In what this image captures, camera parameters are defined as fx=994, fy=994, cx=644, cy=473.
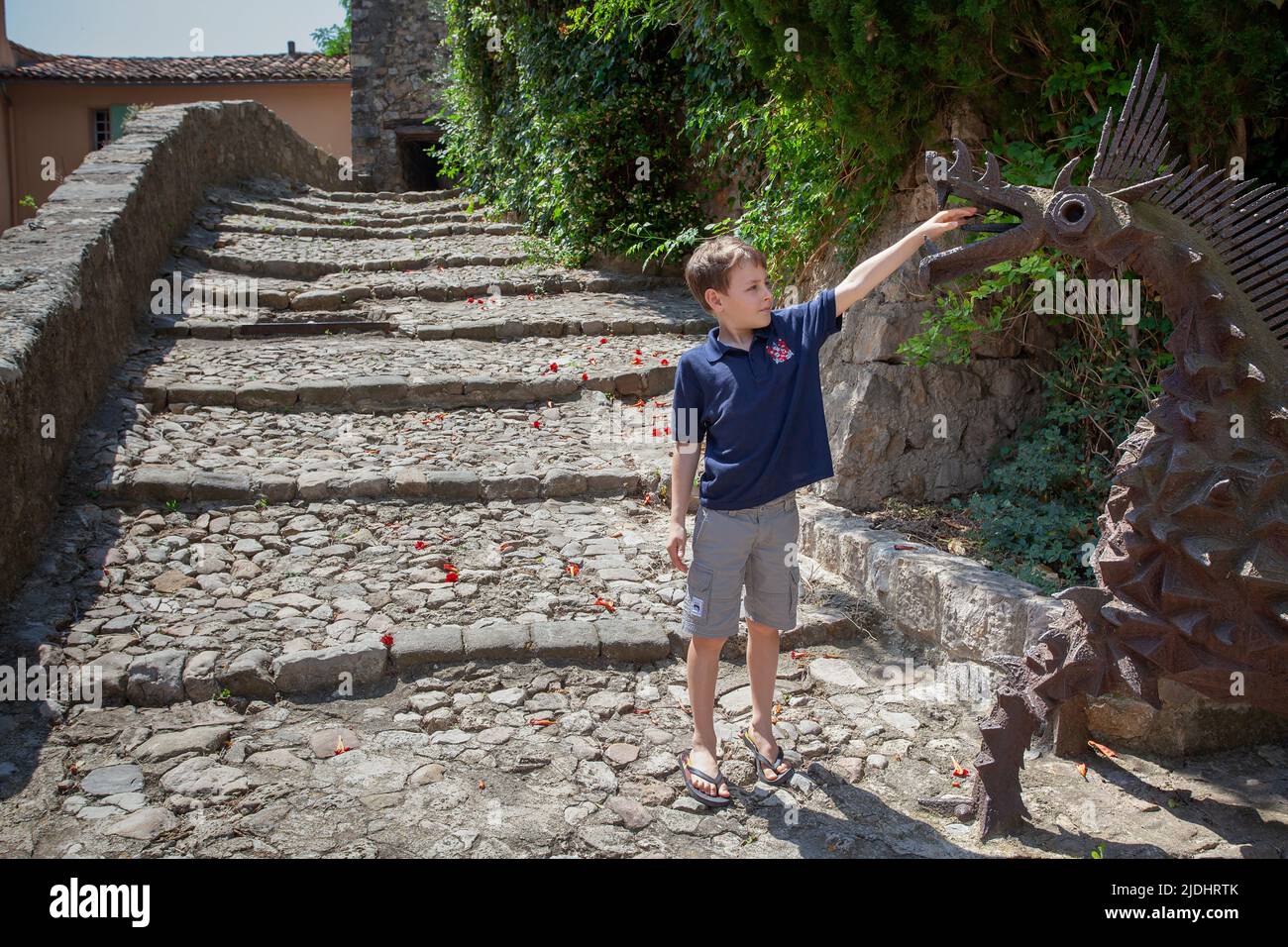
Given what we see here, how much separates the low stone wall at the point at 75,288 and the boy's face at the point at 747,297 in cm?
313

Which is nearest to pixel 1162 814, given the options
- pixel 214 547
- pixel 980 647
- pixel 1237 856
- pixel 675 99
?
pixel 1237 856

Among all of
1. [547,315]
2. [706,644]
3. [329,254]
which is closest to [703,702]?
[706,644]

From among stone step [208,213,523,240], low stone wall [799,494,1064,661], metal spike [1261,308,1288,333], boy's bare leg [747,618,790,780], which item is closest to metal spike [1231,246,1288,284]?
metal spike [1261,308,1288,333]

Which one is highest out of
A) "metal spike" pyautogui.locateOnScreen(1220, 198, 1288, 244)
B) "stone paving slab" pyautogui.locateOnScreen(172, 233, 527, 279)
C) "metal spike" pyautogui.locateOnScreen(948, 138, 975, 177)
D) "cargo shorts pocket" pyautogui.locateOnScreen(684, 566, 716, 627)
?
"stone paving slab" pyautogui.locateOnScreen(172, 233, 527, 279)

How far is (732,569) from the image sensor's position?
296 cm

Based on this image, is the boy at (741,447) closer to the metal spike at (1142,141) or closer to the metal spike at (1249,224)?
the metal spike at (1142,141)

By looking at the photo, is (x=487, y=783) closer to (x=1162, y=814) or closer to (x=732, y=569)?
(x=732, y=569)

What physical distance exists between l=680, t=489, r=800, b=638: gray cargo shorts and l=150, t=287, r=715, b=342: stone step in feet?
16.2

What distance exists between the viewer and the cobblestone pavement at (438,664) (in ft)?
9.43

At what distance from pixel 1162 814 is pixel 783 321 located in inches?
71.0

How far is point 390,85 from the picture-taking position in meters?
18.8

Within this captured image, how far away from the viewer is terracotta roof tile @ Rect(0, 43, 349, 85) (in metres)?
18.8

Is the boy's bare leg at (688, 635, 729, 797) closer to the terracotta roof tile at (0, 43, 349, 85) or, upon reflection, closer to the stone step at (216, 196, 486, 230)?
the stone step at (216, 196, 486, 230)

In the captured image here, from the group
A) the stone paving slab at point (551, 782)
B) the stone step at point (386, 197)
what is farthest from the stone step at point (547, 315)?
the stone step at point (386, 197)
